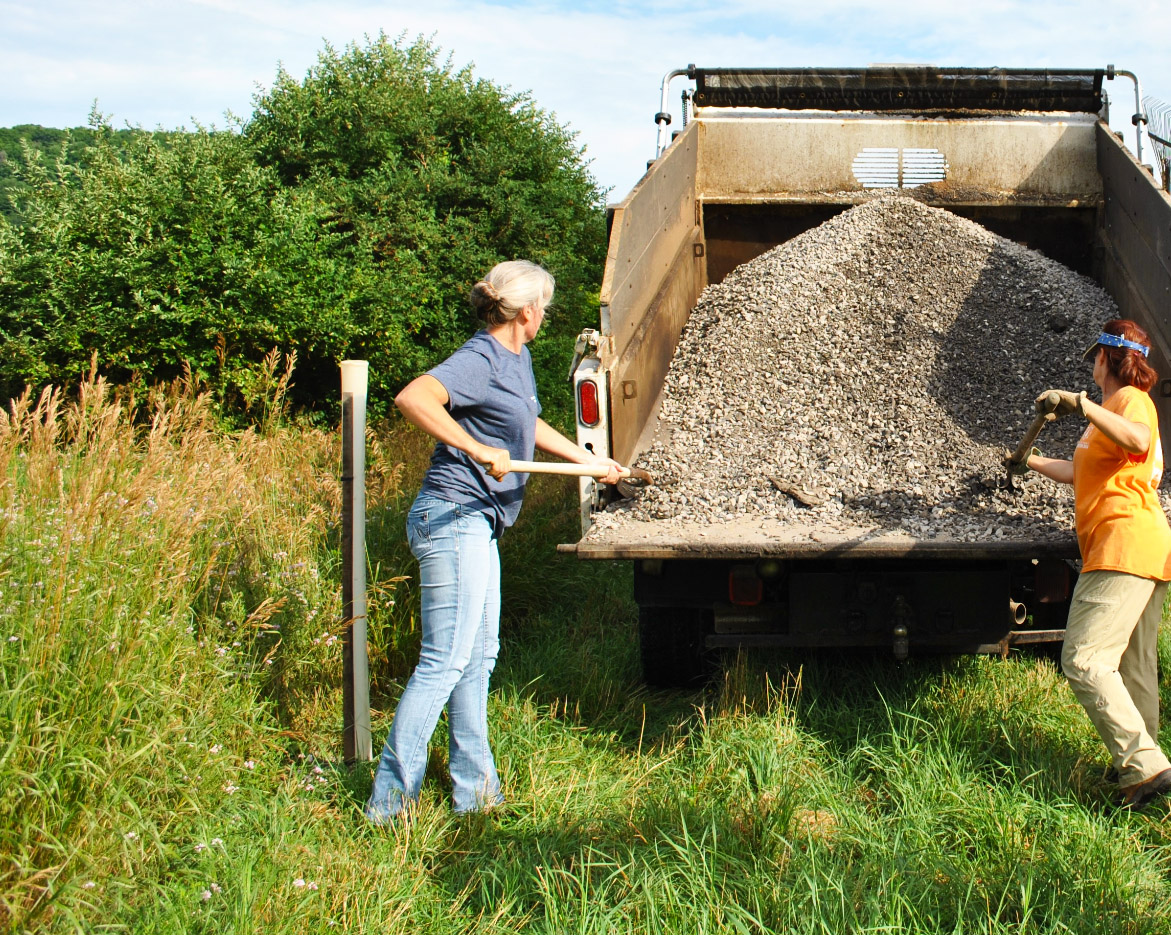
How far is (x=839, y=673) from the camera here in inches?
158

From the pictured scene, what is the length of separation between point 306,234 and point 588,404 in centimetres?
544

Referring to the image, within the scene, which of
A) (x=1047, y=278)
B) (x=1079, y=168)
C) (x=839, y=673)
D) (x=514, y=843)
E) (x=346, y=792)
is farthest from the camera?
(x=1079, y=168)

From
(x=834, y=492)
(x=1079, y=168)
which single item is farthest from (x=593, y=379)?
(x=1079, y=168)

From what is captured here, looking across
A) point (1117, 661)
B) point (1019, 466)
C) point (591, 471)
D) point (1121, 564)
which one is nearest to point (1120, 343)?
point (1019, 466)

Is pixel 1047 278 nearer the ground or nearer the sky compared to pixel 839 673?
nearer the sky

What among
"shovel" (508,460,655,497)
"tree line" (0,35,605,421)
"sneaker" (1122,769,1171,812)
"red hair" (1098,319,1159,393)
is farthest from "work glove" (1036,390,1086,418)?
"tree line" (0,35,605,421)

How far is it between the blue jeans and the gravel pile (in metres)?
0.58

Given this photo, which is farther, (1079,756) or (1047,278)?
(1047,278)

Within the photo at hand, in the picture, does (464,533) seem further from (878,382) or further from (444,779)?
(878,382)

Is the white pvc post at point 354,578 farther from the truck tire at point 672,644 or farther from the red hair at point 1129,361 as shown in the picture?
the red hair at point 1129,361

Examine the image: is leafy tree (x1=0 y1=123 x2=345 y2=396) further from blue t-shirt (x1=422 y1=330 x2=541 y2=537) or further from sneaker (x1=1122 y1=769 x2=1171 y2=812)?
sneaker (x1=1122 y1=769 x2=1171 y2=812)

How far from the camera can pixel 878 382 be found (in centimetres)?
405

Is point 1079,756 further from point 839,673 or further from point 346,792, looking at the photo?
point 346,792

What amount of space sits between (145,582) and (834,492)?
7.34 feet
